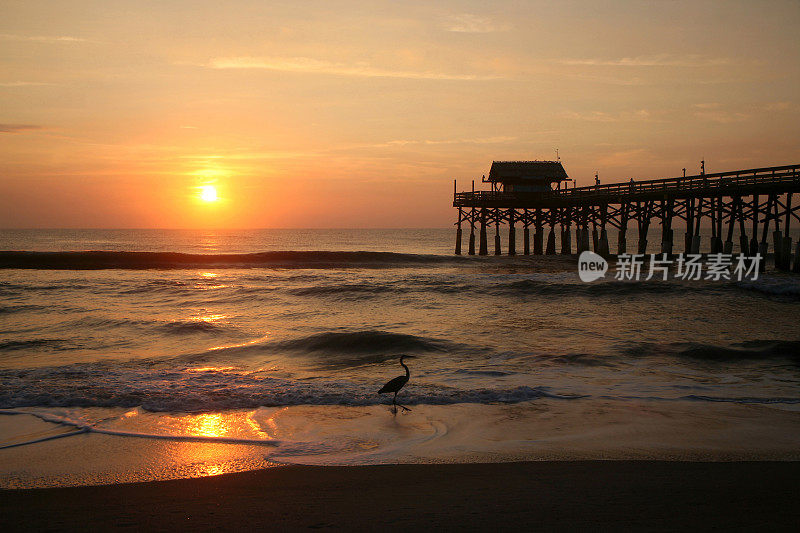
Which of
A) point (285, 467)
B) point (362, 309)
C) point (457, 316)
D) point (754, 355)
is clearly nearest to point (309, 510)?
point (285, 467)

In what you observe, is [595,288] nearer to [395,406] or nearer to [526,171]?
[395,406]

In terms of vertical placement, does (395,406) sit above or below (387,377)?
above

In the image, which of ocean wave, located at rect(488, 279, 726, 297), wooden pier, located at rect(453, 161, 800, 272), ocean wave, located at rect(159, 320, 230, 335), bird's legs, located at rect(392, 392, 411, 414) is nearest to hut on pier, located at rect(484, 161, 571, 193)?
wooden pier, located at rect(453, 161, 800, 272)

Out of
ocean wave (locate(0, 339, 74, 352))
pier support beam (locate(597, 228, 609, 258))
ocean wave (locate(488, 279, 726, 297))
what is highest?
pier support beam (locate(597, 228, 609, 258))

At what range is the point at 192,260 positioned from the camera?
40875 millimetres

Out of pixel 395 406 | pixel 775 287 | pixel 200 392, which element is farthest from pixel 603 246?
pixel 200 392

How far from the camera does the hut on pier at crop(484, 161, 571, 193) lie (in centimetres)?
4700

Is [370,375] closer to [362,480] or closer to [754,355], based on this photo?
[362,480]

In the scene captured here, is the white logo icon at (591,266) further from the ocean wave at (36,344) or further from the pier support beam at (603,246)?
the ocean wave at (36,344)

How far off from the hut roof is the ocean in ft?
81.4

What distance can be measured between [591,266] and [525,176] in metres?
14.0

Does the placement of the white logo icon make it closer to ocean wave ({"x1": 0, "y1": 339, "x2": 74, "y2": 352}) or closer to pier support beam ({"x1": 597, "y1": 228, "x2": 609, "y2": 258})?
pier support beam ({"x1": 597, "y1": 228, "x2": 609, "y2": 258})

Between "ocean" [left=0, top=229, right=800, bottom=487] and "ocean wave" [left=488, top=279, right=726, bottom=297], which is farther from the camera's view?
"ocean wave" [left=488, top=279, right=726, bottom=297]

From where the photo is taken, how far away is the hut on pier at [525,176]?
47000mm
